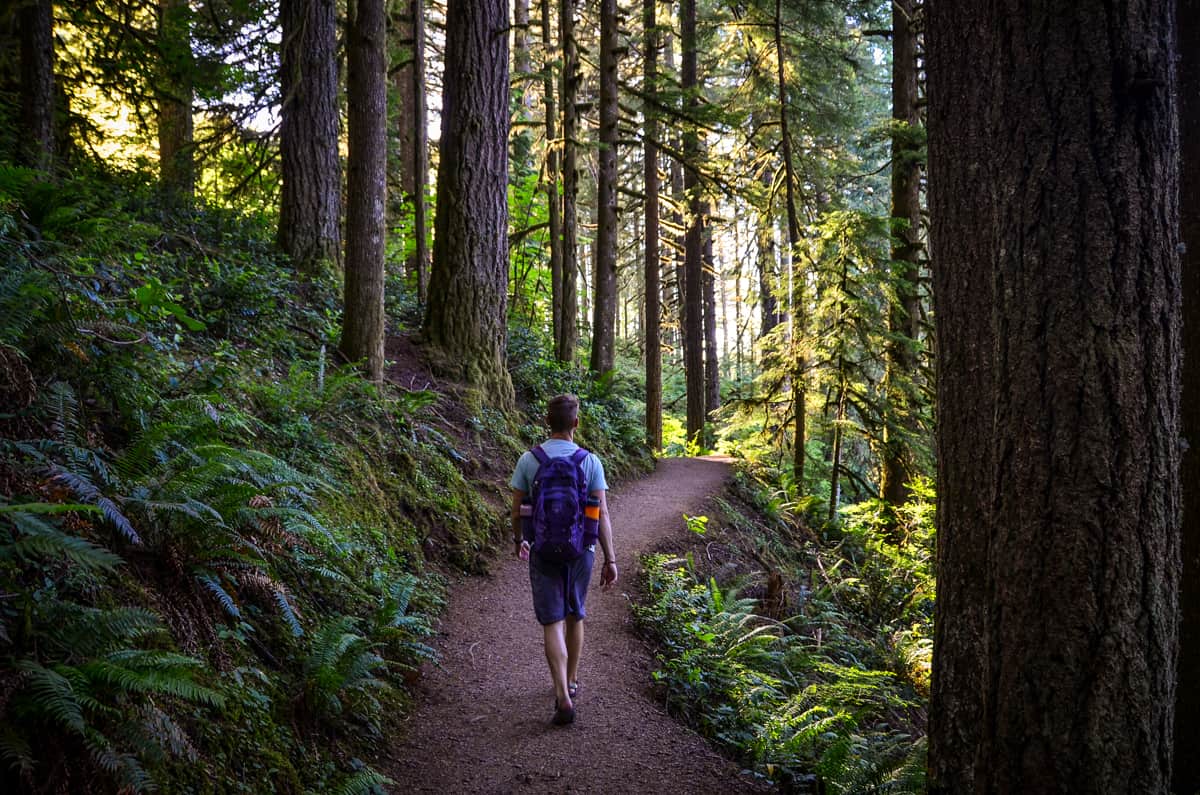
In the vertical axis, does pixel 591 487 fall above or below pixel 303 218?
below

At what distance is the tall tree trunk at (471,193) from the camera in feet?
32.8

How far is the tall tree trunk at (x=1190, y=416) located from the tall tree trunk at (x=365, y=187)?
770cm

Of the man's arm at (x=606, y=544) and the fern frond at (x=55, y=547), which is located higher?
the fern frond at (x=55, y=547)

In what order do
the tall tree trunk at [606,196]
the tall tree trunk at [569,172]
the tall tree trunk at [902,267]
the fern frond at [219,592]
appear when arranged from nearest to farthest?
the fern frond at [219,592] → the tall tree trunk at [902,267] → the tall tree trunk at [569,172] → the tall tree trunk at [606,196]

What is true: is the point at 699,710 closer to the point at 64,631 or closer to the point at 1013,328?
the point at 1013,328

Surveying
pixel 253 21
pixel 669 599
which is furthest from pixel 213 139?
pixel 669 599

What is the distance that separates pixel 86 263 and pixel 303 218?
5.96 metres

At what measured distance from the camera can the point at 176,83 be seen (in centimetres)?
1080

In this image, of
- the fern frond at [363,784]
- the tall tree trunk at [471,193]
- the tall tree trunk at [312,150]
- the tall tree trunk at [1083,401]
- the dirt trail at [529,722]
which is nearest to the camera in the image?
the tall tree trunk at [1083,401]

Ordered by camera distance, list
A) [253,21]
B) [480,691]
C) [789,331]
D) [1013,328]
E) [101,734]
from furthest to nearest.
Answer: [789,331], [253,21], [480,691], [1013,328], [101,734]

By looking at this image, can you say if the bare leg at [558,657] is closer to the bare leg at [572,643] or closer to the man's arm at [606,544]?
the bare leg at [572,643]

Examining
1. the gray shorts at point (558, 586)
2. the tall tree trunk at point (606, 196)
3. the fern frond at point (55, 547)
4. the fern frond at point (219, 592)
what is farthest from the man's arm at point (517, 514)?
the tall tree trunk at point (606, 196)

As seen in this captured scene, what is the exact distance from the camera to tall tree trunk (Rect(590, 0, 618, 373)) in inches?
561

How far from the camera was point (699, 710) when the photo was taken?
545 cm
